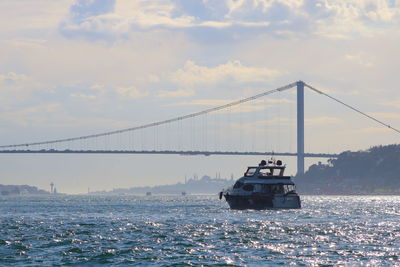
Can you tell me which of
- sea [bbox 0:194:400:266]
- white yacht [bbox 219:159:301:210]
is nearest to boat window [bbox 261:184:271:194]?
white yacht [bbox 219:159:301:210]

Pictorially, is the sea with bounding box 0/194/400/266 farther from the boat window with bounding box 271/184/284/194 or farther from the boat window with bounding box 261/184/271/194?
the boat window with bounding box 271/184/284/194

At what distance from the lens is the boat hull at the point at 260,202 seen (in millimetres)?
114875

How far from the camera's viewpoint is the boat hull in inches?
4523

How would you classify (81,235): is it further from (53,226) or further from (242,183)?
(242,183)

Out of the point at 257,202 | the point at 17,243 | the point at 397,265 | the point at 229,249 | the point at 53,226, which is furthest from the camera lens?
the point at 257,202

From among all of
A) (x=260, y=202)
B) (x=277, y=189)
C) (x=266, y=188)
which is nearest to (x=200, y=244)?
(x=260, y=202)

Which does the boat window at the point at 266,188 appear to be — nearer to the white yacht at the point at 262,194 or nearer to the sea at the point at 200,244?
the white yacht at the point at 262,194

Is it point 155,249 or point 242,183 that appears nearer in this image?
point 155,249

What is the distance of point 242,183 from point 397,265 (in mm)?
69454

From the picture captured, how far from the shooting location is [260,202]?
115 meters

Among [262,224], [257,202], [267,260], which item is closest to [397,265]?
[267,260]

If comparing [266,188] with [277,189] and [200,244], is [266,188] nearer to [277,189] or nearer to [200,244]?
[277,189]

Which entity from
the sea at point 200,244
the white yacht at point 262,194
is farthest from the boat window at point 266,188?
the sea at point 200,244

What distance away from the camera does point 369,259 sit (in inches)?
2013
